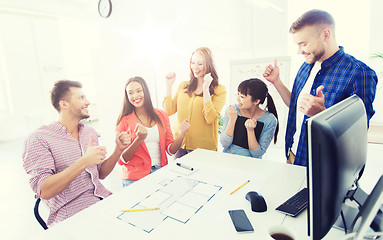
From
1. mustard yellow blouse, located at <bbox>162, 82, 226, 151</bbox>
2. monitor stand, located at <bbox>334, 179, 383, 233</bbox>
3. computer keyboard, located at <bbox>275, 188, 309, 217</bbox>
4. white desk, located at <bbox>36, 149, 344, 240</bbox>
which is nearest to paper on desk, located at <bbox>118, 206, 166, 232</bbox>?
white desk, located at <bbox>36, 149, 344, 240</bbox>

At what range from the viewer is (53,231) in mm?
981

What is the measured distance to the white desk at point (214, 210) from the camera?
3.06 ft

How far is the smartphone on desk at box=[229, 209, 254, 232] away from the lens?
0.92m

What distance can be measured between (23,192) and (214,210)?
2835mm

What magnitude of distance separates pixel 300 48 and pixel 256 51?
1.84 feet

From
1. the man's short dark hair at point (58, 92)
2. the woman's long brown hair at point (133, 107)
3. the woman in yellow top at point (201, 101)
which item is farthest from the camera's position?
the woman in yellow top at point (201, 101)

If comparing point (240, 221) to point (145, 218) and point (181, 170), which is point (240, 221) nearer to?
point (145, 218)

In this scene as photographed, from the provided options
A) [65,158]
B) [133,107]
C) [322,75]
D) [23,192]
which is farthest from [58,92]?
[23,192]

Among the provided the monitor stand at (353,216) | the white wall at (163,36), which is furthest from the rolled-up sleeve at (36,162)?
the monitor stand at (353,216)

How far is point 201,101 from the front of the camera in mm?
2084

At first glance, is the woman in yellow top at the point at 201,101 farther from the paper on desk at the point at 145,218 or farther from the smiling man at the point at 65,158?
the paper on desk at the point at 145,218

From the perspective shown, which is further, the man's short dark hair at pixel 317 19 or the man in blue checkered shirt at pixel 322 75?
the man's short dark hair at pixel 317 19

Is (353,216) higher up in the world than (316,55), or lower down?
lower down

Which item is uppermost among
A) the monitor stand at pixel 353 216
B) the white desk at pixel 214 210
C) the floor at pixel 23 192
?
the monitor stand at pixel 353 216
